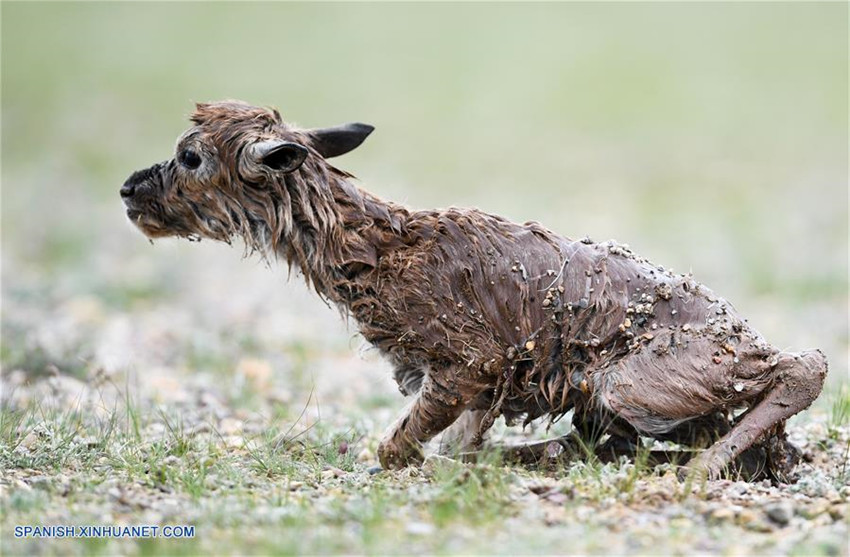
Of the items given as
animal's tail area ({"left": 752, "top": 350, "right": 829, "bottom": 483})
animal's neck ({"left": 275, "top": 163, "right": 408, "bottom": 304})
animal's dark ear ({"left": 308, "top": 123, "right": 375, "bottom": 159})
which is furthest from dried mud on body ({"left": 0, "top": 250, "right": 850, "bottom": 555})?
animal's dark ear ({"left": 308, "top": 123, "right": 375, "bottom": 159})

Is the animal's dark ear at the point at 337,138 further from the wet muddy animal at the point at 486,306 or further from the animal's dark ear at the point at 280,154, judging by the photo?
the animal's dark ear at the point at 280,154

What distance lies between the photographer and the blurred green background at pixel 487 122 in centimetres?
1620

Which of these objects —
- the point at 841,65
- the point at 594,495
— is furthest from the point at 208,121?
the point at 841,65

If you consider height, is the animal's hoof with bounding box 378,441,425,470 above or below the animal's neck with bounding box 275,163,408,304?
below

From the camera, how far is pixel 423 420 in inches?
254

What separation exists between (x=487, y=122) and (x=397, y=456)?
26.3 meters

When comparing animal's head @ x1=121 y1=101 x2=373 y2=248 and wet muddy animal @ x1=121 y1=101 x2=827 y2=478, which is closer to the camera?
wet muddy animal @ x1=121 y1=101 x2=827 y2=478

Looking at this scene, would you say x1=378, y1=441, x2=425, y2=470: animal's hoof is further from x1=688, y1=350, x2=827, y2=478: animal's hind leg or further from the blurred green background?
the blurred green background

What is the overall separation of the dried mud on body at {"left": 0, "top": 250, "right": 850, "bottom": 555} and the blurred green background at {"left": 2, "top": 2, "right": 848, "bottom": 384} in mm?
3060

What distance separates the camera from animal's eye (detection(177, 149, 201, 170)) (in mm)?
6520

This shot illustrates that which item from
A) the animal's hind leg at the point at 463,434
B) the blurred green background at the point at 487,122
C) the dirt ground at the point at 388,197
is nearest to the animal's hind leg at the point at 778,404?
the dirt ground at the point at 388,197

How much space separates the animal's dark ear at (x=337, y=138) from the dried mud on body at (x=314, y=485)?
43.2 inches

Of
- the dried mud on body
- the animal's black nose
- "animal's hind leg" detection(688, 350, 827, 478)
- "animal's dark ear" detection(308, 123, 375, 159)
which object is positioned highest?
"animal's dark ear" detection(308, 123, 375, 159)

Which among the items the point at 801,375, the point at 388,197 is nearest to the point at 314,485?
the point at 801,375
